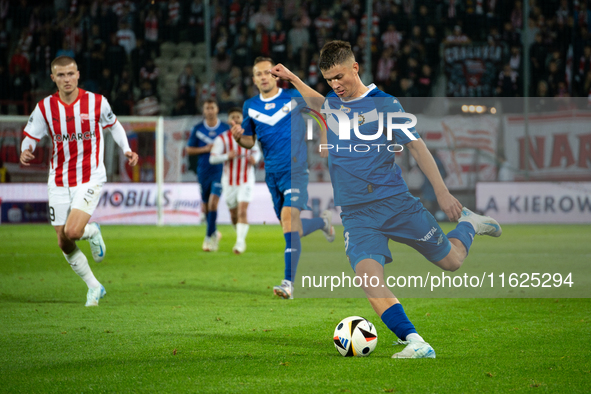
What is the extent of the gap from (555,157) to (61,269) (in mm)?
9187

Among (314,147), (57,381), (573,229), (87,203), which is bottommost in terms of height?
(573,229)

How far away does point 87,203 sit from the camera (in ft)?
20.9

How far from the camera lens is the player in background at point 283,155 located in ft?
21.9

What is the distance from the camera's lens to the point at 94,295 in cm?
623

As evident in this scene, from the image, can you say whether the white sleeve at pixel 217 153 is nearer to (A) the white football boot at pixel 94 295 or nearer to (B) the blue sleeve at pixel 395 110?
(A) the white football boot at pixel 94 295

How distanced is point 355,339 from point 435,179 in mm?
1040

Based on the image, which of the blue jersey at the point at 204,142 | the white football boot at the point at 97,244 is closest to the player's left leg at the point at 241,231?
the blue jersey at the point at 204,142

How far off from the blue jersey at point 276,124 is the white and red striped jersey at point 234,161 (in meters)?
4.04

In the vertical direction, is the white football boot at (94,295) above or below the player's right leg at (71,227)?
below

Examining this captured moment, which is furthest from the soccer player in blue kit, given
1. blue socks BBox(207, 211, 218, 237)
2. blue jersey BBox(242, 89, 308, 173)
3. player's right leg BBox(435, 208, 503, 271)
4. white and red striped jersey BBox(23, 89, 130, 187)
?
blue socks BBox(207, 211, 218, 237)

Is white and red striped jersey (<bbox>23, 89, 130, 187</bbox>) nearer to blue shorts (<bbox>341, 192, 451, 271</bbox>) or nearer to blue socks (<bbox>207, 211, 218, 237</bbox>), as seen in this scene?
blue shorts (<bbox>341, 192, 451, 271</bbox>)

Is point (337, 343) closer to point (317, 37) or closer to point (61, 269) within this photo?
point (61, 269)

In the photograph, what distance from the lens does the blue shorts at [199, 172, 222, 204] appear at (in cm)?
1139

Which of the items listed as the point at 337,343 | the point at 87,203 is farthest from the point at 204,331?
the point at 87,203
